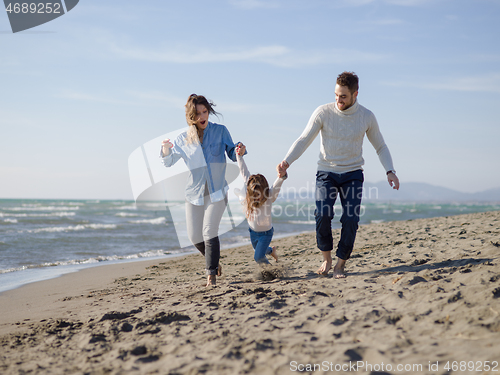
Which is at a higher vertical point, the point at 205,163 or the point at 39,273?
the point at 205,163

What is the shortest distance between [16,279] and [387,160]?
5.49 metres

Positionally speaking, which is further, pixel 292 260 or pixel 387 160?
pixel 292 260

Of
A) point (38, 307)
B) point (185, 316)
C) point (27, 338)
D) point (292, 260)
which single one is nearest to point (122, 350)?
point (185, 316)

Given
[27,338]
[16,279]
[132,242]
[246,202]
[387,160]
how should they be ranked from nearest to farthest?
[27,338] < [387,160] < [246,202] < [16,279] < [132,242]

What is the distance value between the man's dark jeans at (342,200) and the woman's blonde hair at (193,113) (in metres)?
1.31

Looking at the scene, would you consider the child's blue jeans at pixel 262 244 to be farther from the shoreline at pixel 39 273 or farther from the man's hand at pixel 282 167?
the shoreline at pixel 39 273

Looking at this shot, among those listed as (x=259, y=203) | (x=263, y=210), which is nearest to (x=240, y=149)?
(x=259, y=203)

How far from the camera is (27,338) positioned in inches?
112

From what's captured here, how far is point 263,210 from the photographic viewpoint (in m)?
4.36

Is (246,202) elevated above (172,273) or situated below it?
above

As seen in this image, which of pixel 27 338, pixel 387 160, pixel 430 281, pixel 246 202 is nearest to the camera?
pixel 27 338

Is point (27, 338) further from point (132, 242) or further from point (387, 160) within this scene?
point (132, 242)

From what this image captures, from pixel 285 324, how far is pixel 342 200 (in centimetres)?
163

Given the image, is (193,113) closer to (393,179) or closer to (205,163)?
(205,163)
